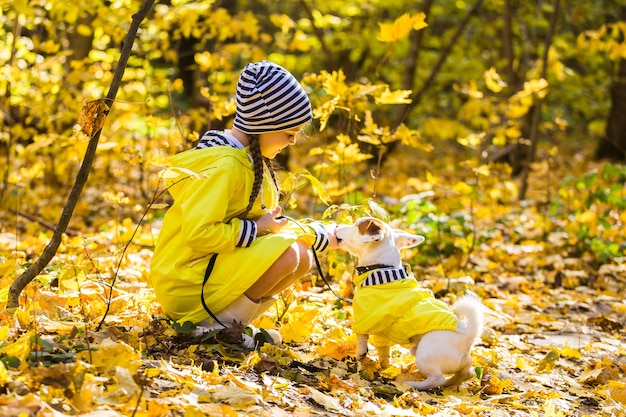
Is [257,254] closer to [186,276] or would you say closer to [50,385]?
[186,276]

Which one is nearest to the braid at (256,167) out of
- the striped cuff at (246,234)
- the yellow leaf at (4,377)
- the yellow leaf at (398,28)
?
the striped cuff at (246,234)

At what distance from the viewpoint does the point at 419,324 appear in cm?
307

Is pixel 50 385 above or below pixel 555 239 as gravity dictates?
above

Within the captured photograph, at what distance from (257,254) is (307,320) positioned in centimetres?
73

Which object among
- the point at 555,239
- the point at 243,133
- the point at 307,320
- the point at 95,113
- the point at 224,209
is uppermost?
the point at 95,113

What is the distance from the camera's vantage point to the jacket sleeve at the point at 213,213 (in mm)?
3018

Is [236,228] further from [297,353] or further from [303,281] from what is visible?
[303,281]

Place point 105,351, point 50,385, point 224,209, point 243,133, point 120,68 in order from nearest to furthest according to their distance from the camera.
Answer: point 50,385 < point 105,351 < point 120,68 < point 224,209 < point 243,133

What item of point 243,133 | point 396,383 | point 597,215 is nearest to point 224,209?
point 243,133

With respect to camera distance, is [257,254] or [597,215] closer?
[257,254]

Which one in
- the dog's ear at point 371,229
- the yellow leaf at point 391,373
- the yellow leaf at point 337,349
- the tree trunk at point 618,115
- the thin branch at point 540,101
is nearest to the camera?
the dog's ear at point 371,229

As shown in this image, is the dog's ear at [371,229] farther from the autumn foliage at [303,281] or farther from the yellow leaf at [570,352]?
the yellow leaf at [570,352]

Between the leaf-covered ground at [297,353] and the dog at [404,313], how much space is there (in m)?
0.12

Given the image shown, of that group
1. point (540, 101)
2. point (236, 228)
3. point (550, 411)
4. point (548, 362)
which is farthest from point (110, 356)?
point (540, 101)
